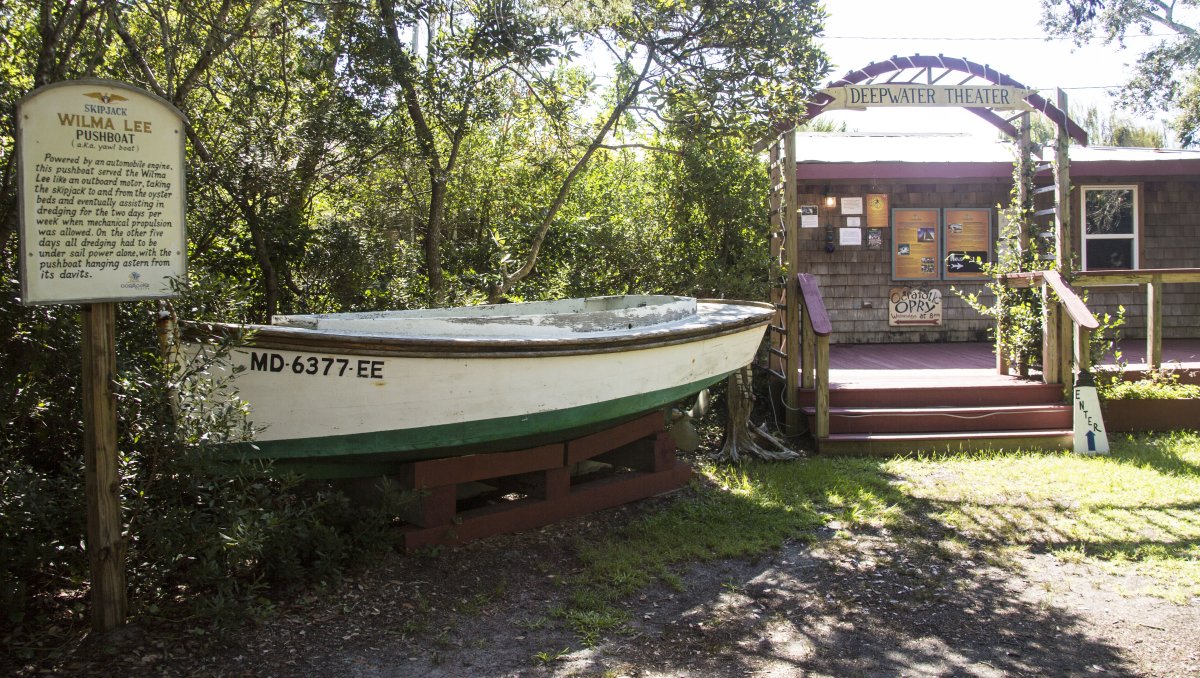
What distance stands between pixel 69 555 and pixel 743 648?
289 cm

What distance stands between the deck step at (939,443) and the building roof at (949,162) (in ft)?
14.6

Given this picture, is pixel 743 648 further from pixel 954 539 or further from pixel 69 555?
pixel 69 555

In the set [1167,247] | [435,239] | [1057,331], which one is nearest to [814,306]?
[1057,331]

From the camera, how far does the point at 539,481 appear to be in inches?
215

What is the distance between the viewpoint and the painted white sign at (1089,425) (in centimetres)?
722

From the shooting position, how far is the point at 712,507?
5.93 m

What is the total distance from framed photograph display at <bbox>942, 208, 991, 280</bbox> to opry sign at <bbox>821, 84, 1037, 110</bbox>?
3963 millimetres

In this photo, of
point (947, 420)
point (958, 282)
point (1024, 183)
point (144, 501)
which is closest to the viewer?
point (144, 501)

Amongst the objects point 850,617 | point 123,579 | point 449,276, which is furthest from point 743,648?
point 449,276

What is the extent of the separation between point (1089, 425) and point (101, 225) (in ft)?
23.6

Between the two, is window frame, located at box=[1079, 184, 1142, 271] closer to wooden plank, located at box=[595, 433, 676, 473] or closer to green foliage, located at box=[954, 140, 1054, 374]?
green foliage, located at box=[954, 140, 1054, 374]

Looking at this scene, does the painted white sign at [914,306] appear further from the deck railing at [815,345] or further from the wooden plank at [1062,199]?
the deck railing at [815,345]

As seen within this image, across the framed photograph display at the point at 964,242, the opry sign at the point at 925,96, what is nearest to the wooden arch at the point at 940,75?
the opry sign at the point at 925,96

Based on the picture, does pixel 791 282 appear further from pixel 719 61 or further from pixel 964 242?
pixel 964 242
